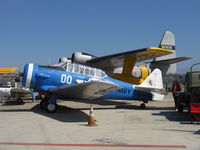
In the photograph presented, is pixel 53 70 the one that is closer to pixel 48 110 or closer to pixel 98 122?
pixel 48 110

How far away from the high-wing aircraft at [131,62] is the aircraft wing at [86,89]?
15.0 feet

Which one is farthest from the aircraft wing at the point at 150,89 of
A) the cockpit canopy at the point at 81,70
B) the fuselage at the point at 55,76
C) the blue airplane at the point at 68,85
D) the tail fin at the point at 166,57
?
the tail fin at the point at 166,57

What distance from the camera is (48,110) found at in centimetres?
829

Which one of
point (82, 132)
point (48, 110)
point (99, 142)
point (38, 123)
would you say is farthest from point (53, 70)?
point (99, 142)

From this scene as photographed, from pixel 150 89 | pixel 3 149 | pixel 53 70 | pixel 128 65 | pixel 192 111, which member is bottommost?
pixel 3 149

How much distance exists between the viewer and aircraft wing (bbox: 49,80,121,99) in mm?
6885

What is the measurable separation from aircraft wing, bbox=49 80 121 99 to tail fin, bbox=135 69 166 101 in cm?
296

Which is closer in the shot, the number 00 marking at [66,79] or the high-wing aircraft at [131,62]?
the number 00 marking at [66,79]

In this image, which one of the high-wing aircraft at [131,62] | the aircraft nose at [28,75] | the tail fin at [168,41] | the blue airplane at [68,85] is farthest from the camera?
the tail fin at [168,41]

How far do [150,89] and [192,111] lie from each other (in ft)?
10.8

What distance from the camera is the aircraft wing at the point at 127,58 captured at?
11.1 m

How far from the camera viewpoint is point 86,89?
745 centimetres

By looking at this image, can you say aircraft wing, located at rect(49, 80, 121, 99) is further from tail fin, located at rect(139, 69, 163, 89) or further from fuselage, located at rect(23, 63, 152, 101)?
tail fin, located at rect(139, 69, 163, 89)

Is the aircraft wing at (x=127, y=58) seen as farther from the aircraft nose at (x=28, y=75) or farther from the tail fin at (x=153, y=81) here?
the aircraft nose at (x=28, y=75)
